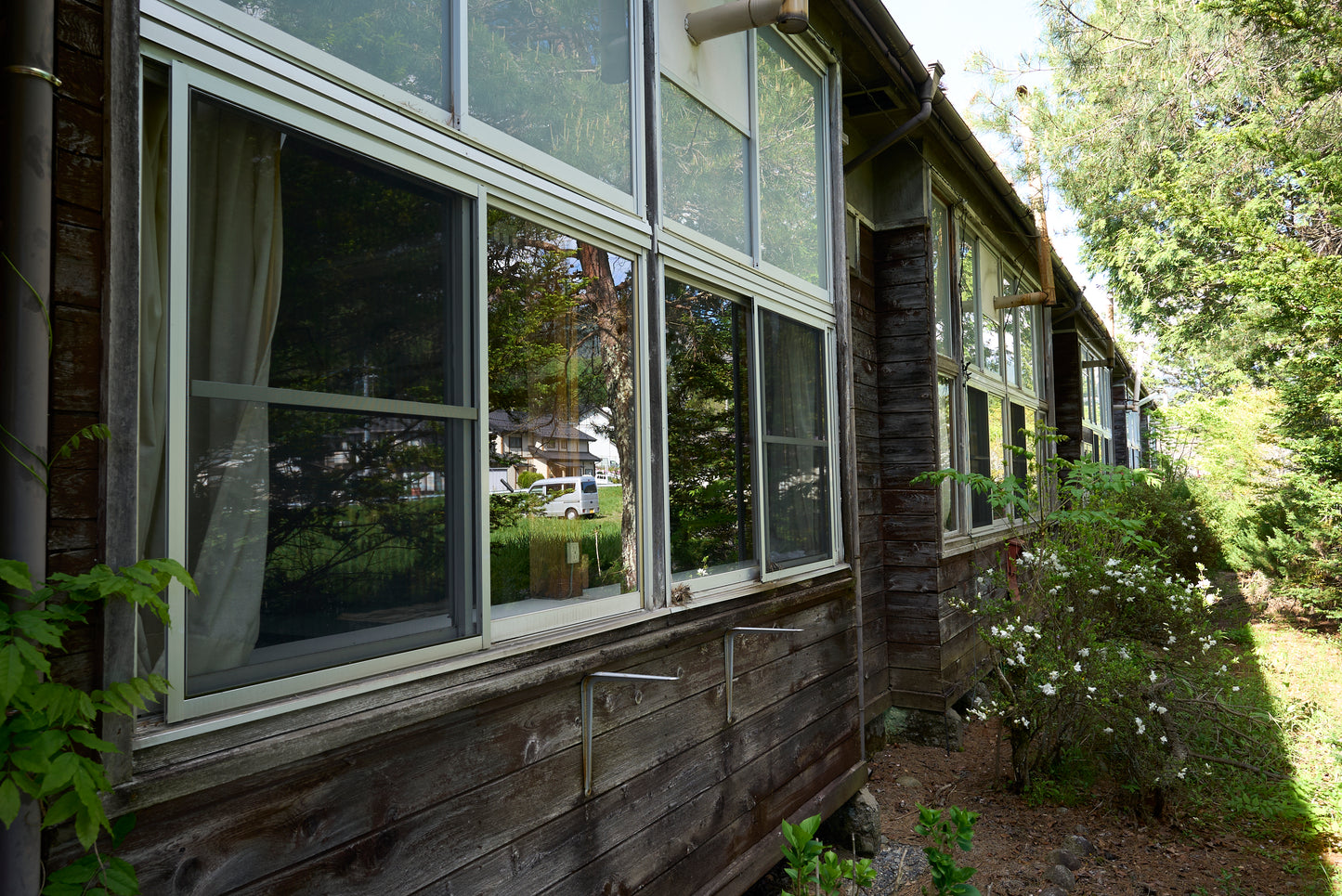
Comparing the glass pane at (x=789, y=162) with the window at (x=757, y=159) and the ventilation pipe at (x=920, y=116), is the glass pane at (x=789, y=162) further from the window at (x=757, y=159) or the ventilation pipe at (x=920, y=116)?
the ventilation pipe at (x=920, y=116)

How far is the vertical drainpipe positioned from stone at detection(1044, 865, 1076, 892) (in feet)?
13.0

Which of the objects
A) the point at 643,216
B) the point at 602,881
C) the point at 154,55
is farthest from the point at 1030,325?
the point at 154,55

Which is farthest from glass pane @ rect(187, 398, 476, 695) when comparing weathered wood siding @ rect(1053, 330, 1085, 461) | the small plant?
weathered wood siding @ rect(1053, 330, 1085, 461)

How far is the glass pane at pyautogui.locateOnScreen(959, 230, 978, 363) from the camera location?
682cm

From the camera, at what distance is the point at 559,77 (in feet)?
8.34

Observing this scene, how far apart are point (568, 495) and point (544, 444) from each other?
201mm

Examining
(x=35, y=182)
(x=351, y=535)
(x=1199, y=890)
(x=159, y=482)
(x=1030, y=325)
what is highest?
(x=1030, y=325)

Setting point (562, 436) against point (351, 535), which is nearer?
point (351, 535)

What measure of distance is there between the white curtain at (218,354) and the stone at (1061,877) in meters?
3.75

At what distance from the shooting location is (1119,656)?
4934mm

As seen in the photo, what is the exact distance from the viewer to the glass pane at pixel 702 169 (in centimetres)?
312

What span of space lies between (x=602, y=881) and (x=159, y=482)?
1.67 meters

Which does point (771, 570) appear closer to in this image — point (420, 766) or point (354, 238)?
point (420, 766)

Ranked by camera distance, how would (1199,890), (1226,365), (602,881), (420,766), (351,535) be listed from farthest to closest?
(1226,365) < (1199,890) < (602,881) < (420,766) < (351,535)
